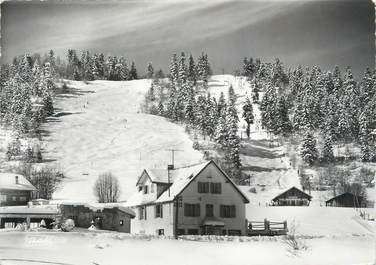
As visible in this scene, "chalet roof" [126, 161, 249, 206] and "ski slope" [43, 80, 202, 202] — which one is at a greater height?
"ski slope" [43, 80, 202, 202]

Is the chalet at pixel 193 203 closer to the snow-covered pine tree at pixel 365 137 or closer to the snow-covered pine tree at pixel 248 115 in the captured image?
the snow-covered pine tree at pixel 248 115

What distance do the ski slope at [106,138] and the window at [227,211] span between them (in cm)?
345

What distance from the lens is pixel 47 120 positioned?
1278 inches

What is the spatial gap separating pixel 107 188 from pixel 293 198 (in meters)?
13.1

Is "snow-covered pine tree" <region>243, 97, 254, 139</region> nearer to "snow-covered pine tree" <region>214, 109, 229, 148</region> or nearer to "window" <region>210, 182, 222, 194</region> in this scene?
"snow-covered pine tree" <region>214, 109, 229, 148</region>

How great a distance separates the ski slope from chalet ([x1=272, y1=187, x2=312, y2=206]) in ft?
26.7

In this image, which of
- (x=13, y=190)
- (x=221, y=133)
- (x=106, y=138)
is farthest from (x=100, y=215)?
(x=221, y=133)

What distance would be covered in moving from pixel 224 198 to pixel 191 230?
268 cm

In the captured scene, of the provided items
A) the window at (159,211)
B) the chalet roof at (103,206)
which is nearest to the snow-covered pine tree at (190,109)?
the window at (159,211)

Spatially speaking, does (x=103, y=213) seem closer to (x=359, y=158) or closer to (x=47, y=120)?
(x=47, y=120)

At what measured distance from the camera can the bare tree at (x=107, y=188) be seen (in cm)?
3572

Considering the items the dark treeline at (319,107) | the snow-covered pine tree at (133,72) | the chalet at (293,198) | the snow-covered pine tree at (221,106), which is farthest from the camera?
the chalet at (293,198)

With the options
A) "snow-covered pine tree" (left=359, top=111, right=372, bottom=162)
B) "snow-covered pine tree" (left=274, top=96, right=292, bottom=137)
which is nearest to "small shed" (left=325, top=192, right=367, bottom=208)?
"snow-covered pine tree" (left=359, top=111, right=372, bottom=162)

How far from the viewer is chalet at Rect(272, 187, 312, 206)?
39844 mm
